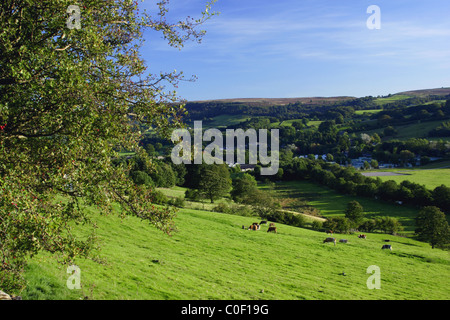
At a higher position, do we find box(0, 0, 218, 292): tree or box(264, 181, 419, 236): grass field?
box(0, 0, 218, 292): tree

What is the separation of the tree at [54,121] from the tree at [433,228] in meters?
60.0

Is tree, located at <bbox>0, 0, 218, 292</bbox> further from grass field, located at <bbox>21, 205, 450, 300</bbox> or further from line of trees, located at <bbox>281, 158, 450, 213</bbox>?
line of trees, located at <bbox>281, 158, 450, 213</bbox>

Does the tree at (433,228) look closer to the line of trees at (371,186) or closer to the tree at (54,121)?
the line of trees at (371,186)

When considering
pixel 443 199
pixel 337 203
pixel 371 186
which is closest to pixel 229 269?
pixel 337 203

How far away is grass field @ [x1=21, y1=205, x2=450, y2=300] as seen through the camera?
14734 mm

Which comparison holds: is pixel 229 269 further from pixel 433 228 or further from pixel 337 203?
pixel 337 203

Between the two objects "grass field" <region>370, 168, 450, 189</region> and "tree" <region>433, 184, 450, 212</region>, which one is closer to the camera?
"tree" <region>433, 184, 450, 212</region>

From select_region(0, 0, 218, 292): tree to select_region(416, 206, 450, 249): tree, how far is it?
60014 mm

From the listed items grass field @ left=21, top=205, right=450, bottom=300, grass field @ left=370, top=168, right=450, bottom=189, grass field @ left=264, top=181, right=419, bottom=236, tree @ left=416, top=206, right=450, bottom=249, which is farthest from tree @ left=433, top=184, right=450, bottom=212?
grass field @ left=21, top=205, right=450, bottom=300

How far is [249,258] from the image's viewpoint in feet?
89.4

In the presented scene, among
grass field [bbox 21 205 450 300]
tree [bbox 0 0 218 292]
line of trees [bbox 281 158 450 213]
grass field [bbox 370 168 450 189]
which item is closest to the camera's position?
tree [bbox 0 0 218 292]
